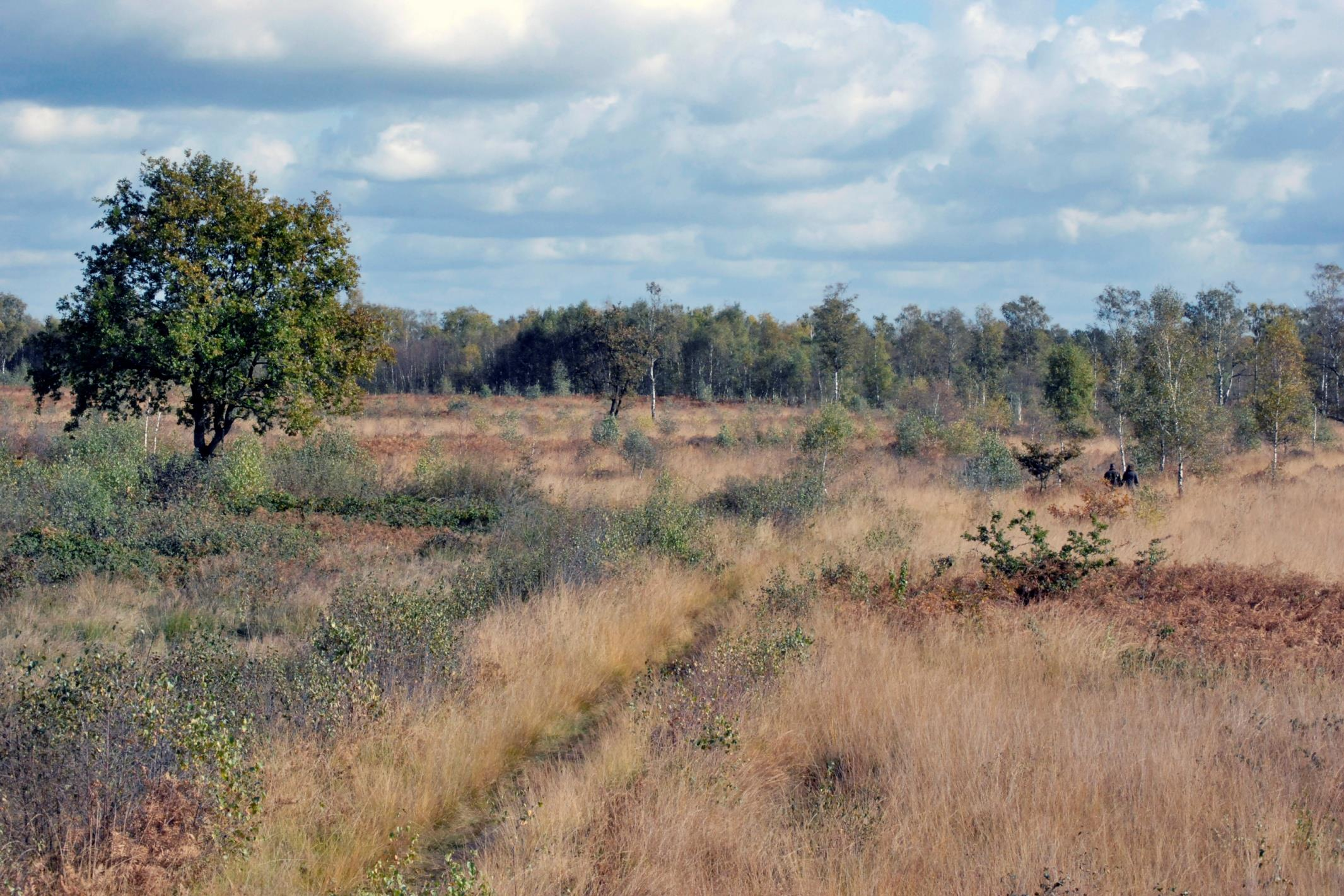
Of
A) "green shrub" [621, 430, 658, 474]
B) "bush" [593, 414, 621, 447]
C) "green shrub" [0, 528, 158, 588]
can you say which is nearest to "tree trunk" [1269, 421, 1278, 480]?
"green shrub" [621, 430, 658, 474]

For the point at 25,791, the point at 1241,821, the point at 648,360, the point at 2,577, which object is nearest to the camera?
the point at 25,791

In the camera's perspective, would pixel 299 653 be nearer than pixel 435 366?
Yes

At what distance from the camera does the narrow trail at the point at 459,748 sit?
5094 millimetres

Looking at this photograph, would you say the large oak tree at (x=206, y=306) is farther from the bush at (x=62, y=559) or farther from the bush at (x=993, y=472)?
the bush at (x=993, y=472)

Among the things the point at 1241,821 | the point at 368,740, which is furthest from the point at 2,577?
the point at 1241,821

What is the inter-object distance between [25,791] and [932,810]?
442cm

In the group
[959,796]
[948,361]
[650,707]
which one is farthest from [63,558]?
[948,361]

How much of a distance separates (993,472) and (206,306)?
50.4 ft

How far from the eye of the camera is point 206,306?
15.2m

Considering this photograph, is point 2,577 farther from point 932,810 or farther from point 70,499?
point 932,810

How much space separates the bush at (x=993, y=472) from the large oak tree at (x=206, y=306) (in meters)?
13.0

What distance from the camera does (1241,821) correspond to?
195 inches

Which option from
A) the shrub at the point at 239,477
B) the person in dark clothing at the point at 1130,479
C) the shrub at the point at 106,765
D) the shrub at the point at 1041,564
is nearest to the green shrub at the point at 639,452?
the shrub at the point at 239,477

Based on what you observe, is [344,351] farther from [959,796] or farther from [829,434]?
[959,796]
